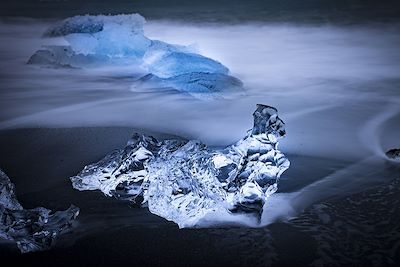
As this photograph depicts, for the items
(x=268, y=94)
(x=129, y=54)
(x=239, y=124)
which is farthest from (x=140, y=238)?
(x=129, y=54)

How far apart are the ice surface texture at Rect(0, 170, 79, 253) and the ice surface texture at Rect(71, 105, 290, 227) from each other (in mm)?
222

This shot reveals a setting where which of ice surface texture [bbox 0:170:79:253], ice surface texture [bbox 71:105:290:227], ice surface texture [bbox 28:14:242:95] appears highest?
ice surface texture [bbox 28:14:242:95]

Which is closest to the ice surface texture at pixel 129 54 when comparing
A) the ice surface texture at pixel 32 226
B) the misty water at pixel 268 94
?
the misty water at pixel 268 94

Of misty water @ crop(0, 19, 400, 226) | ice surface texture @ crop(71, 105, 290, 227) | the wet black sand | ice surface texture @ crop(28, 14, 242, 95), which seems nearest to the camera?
the wet black sand

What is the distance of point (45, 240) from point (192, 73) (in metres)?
1.60

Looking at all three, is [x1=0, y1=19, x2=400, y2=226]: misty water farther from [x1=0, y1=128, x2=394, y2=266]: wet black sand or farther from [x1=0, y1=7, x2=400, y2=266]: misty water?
[x1=0, y1=128, x2=394, y2=266]: wet black sand

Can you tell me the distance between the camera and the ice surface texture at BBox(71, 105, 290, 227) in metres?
1.38

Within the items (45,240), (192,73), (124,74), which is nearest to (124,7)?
(124,74)

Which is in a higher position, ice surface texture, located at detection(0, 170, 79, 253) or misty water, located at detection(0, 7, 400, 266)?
misty water, located at detection(0, 7, 400, 266)

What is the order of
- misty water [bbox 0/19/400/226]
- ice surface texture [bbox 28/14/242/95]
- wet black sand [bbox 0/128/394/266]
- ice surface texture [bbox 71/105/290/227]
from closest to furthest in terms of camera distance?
wet black sand [bbox 0/128/394/266]
ice surface texture [bbox 71/105/290/227]
misty water [bbox 0/19/400/226]
ice surface texture [bbox 28/14/242/95]

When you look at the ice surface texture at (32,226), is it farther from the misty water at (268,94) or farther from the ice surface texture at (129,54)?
the ice surface texture at (129,54)

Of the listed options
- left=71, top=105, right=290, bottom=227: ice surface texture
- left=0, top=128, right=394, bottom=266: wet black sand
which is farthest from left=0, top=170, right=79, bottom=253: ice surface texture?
left=71, top=105, right=290, bottom=227: ice surface texture

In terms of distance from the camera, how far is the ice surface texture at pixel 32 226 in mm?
1211

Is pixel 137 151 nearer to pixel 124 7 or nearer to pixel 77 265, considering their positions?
pixel 77 265
